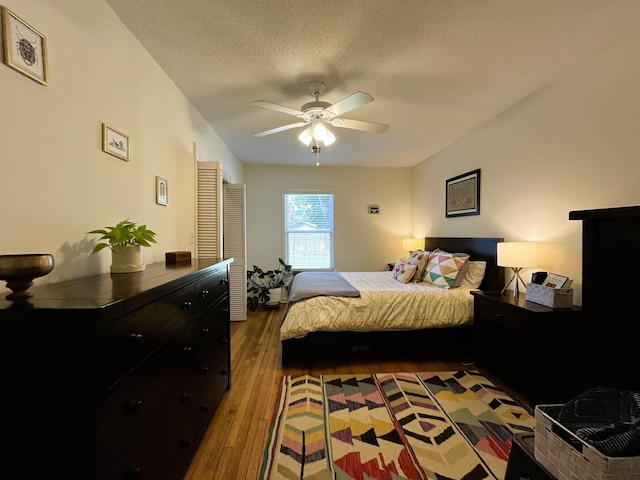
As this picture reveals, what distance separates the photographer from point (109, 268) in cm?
159

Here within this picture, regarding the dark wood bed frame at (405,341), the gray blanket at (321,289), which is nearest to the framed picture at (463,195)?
the dark wood bed frame at (405,341)

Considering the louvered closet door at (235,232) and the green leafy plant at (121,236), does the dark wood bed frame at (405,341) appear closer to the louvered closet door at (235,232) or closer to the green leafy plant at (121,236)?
the louvered closet door at (235,232)

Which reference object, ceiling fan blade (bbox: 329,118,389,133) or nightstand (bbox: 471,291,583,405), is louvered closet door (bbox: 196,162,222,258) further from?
nightstand (bbox: 471,291,583,405)

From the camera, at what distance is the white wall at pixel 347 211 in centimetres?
527

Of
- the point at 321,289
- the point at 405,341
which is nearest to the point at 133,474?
the point at 321,289

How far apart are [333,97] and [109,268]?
2.17 metres

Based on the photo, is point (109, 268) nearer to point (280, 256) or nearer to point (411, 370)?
point (411, 370)

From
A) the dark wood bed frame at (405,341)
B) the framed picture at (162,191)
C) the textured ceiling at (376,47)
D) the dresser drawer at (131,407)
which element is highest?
the textured ceiling at (376,47)

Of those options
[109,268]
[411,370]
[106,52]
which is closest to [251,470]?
[109,268]

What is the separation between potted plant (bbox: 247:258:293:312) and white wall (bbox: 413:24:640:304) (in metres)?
3.05

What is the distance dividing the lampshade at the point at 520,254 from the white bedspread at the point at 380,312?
22.1 inches

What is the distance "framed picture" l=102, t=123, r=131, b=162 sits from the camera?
154cm

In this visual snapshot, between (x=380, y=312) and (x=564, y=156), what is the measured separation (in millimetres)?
1979

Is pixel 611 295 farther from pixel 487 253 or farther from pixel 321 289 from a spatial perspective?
pixel 321 289
